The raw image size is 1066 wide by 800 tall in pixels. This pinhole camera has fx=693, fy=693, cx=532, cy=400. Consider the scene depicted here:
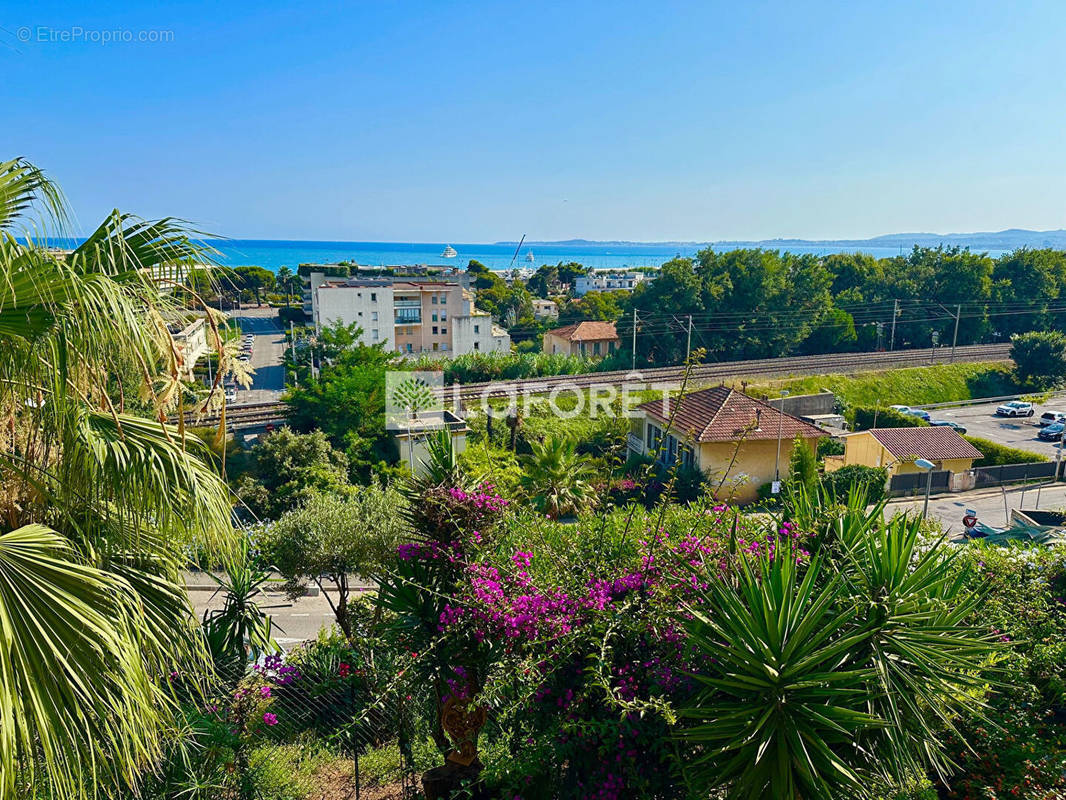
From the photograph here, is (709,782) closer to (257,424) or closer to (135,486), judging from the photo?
(135,486)

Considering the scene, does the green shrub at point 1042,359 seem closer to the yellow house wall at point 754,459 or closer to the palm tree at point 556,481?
the yellow house wall at point 754,459

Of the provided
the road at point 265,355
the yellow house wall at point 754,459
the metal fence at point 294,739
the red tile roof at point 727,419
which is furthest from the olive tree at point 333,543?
the yellow house wall at point 754,459

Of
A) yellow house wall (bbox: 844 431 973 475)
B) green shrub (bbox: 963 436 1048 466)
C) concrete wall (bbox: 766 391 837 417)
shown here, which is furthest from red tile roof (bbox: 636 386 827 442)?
concrete wall (bbox: 766 391 837 417)

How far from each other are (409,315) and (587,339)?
Answer: 13241 millimetres

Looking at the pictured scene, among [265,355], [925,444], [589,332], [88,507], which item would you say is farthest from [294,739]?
[265,355]

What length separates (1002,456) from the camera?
27.0 metres

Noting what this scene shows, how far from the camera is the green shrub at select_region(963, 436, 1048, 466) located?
87.5 ft

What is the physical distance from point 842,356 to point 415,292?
30287 mm

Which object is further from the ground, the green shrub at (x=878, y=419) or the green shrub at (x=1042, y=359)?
the green shrub at (x=1042, y=359)

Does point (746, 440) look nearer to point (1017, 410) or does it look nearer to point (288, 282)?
point (1017, 410)

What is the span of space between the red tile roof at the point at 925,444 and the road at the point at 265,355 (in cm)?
2287

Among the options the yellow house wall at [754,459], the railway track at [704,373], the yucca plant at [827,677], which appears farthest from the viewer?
the railway track at [704,373]

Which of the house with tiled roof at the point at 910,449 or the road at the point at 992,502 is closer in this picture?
the road at the point at 992,502

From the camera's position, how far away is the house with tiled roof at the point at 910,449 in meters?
24.4
